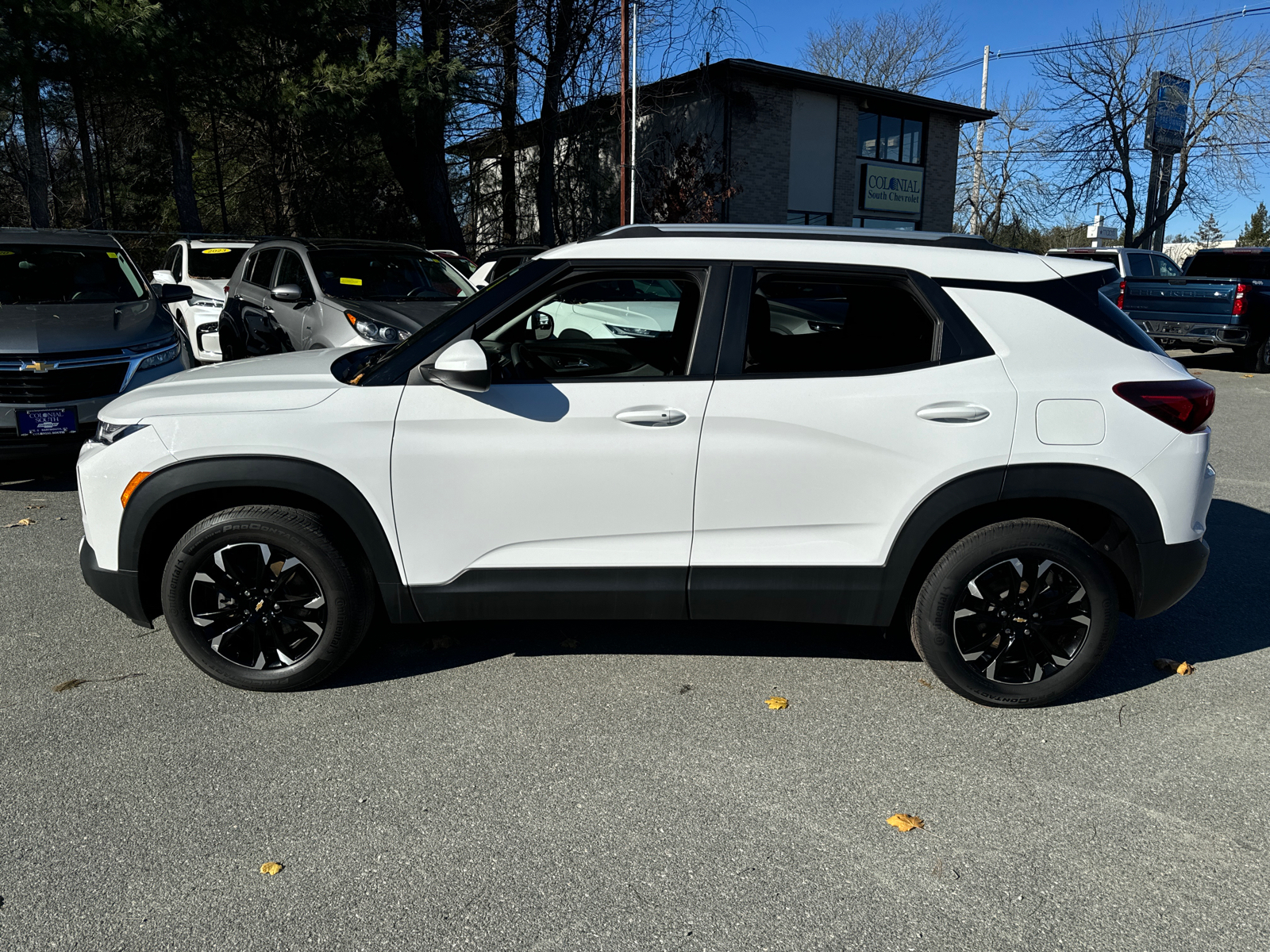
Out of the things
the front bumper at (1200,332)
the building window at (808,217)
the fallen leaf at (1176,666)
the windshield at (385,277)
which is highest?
the building window at (808,217)

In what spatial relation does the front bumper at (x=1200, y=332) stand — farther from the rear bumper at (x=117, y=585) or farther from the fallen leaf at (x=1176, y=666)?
the rear bumper at (x=117, y=585)

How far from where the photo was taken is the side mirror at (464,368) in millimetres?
3205

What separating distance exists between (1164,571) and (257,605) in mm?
3423

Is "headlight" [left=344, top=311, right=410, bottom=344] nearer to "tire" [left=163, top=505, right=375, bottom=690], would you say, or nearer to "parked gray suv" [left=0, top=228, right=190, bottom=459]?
"parked gray suv" [left=0, top=228, right=190, bottom=459]

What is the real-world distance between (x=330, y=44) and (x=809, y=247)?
15.9m

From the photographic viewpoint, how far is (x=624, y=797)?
9.77 ft

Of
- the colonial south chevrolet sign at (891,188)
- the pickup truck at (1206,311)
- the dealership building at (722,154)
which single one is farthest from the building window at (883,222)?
the pickup truck at (1206,311)

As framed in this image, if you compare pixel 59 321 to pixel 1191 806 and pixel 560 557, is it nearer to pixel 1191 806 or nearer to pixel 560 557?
pixel 560 557

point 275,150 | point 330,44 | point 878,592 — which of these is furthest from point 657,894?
point 275,150

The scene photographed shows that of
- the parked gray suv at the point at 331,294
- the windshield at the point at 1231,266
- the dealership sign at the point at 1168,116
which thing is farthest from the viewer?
the dealership sign at the point at 1168,116

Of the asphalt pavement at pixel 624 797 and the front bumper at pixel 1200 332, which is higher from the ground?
the front bumper at pixel 1200 332

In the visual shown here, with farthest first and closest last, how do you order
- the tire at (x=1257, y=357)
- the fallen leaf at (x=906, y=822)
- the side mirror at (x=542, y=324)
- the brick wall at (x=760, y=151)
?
1. the brick wall at (x=760, y=151)
2. the tire at (x=1257, y=357)
3. the side mirror at (x=542, y=324)
4. the fallen leaf at (x=906, y=822)

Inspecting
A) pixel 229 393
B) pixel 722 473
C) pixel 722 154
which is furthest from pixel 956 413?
pixel 722 154

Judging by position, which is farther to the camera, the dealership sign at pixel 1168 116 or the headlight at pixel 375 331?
the dealership sign at pixel 1168 116
